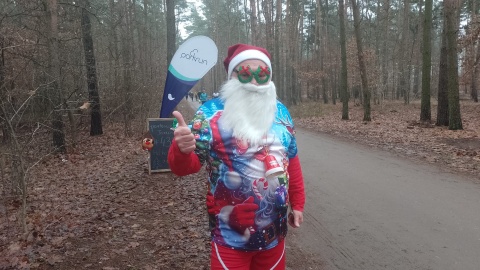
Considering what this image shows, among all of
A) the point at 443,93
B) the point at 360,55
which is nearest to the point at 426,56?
the point at 443,93

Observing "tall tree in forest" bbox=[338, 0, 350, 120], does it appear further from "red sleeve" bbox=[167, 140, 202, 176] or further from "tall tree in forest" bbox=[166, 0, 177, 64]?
"red sleeve" bbox=[167, 140, 202, 176]

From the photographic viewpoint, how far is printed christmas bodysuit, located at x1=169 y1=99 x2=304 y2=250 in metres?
2.00

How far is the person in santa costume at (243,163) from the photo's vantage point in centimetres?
200

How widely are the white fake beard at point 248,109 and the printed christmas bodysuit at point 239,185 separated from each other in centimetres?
4

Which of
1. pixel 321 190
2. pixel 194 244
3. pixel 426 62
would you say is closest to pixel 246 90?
pixel 194 244

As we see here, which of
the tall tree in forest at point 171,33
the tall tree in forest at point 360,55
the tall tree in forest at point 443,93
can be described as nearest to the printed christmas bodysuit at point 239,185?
the tall tree in forest at point 171,33

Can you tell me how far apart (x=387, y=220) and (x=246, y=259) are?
387cm

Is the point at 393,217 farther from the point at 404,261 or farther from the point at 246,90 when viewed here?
the point at 246,90

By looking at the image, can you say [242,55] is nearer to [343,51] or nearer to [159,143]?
[159,143]

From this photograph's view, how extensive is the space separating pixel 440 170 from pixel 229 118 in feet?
24.5

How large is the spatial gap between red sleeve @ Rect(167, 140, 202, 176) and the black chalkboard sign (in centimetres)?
649

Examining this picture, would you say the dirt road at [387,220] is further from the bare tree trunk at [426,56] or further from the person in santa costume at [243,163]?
the bare tree trunk at [426,56]

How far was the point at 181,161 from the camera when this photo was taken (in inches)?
75.7

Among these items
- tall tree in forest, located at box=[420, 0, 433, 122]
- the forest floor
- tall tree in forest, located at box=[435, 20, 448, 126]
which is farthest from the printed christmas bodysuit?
tall tree in forest, located at box=[420, 0, 433, 122]
